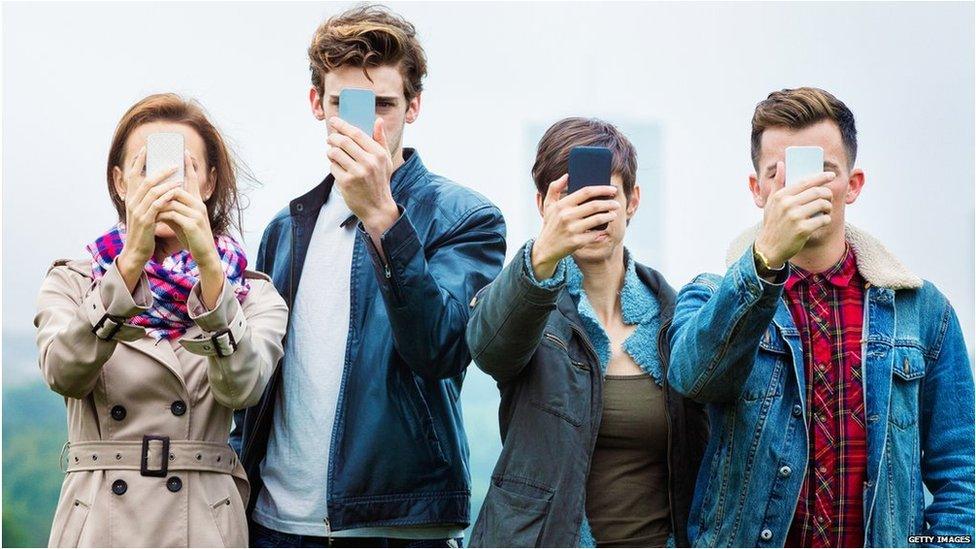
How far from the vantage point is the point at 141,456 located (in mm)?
4062

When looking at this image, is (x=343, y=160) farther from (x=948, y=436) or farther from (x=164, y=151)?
(x=948, y=436)

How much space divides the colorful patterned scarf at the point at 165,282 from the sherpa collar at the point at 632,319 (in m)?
1.18

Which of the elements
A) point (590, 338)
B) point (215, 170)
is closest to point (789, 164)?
point (590, 338)

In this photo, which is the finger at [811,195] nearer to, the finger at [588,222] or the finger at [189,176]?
the finger at [588,222]

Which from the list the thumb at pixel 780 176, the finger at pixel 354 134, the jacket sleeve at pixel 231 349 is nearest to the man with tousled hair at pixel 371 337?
the finger at pixel 354 134

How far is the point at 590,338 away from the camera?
4098mm

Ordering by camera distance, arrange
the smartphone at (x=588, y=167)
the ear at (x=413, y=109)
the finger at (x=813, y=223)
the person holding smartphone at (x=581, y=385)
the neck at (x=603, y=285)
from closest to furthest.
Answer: the finger at (x=813, y=223)
the person holding smartphone at (x=581, y=385)
the smartphone at (x=588, y=167)
the neck at (x=603, y=285)
the ear at (x=413, y=109)

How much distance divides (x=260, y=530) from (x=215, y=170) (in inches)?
52.6

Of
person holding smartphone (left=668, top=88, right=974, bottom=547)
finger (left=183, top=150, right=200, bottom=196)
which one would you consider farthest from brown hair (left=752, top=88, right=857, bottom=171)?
finger (left=183, top=150, right=200, bottom=196)

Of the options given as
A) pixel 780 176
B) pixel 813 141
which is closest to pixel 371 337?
pixel 780 176

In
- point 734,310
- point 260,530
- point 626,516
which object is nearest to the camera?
point 734,310

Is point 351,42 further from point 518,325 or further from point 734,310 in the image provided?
point 734,310

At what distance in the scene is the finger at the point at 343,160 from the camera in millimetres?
4020

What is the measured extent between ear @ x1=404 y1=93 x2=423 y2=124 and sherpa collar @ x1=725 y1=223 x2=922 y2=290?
4.22 feet
